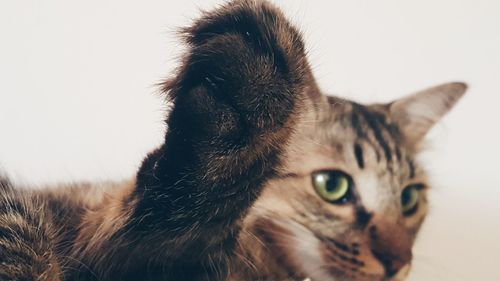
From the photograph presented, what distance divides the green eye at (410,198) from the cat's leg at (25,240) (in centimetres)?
57

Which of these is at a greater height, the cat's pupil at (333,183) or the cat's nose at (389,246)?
the cat's pupil at (333,183)

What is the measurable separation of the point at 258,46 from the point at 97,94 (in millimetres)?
567

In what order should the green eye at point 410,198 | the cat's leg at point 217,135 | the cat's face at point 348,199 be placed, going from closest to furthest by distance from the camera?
the cat's leg at point 217,135 → the cat's face at point 348,199 → the green eye at point 410,198

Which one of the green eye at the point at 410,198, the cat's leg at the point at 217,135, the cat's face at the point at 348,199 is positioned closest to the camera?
the cat's leg at the point at 217,135

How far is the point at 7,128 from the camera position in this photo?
881 mm

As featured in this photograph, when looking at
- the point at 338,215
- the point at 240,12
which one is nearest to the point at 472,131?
the point at 338,215

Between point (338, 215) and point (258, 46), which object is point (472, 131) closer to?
point (338, 215)

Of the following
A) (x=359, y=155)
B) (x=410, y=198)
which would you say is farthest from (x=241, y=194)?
(x=410, y=198)

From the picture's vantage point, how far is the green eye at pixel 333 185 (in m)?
0.72

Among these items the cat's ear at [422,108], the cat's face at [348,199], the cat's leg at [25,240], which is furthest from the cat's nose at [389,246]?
the cat's leg at [25,240]

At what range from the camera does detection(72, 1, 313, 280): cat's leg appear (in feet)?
1.35

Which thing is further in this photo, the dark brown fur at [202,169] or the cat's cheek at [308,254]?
the cat's cheek at [308,254]

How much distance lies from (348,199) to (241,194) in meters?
0.31

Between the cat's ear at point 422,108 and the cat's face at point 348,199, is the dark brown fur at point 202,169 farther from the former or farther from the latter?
the cat's ear at point 422,108
